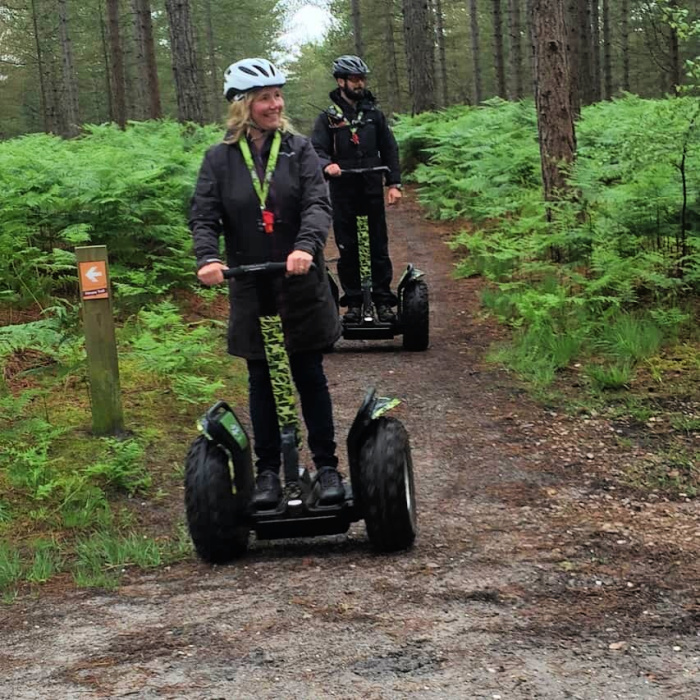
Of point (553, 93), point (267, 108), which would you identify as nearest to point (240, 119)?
point (267, 108)

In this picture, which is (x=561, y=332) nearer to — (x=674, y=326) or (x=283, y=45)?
(x=674, y=326)

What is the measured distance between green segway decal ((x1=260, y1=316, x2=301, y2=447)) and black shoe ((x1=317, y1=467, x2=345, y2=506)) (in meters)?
0.20

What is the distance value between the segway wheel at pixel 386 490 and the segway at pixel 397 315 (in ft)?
13.6

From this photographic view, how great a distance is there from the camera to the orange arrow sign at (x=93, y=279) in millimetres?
5621

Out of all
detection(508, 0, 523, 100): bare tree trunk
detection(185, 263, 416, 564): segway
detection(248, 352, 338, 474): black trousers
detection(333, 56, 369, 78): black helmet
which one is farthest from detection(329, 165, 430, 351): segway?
detection(508, 0, 523, 100): bare tree trunk

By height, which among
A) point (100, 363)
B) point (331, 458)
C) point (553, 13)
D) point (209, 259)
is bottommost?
point (331, 458)

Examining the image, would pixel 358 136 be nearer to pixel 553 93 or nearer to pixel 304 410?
pixel 553 93

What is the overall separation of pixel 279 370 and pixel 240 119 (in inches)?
46.6

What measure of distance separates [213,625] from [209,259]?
158 cm

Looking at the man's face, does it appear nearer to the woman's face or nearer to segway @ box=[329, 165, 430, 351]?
segway @ box=[329, 165, 430, 351]

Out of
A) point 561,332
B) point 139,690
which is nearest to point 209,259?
point 139,690

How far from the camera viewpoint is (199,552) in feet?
13.8

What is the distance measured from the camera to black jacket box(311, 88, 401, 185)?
27.2ft

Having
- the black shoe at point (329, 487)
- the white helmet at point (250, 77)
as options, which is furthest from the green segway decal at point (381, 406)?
the white helmet at point (250, 77)
